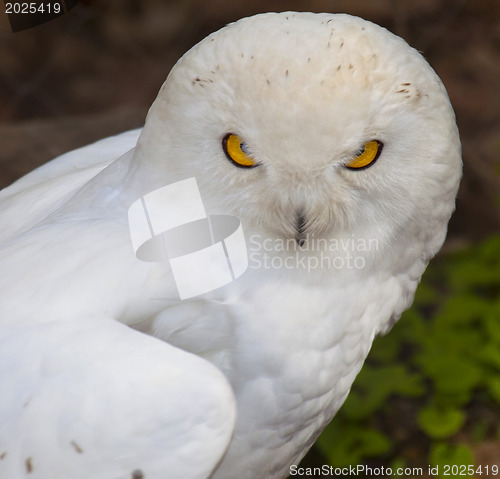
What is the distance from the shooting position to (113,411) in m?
1.01

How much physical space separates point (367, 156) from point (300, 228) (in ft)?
0.48

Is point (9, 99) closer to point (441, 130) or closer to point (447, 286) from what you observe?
point (447, 286)

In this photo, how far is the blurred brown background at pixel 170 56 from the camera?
→ 8.75 ft

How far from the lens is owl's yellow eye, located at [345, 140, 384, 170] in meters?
1.10

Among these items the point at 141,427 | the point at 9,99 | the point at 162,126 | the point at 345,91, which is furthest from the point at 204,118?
the point at 9,99

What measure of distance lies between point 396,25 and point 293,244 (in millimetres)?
1636

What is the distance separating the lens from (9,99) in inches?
110

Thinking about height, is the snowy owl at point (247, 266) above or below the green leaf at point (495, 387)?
above

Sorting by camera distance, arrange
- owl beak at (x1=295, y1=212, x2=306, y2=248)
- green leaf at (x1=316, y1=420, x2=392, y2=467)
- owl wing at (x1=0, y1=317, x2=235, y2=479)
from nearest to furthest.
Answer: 1. owl wing at (x1=0, y1=317, x2=235, y2=479)
2. owl beak at (x1=295, y1=212, x2=306, y2=248)
3. green leaf at (x1=316, y1=420, x2=392, y2=467)

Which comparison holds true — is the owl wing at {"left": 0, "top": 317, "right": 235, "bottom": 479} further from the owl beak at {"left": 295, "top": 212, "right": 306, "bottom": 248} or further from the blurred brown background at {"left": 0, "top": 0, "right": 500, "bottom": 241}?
the blurred brown background at {"left": 0, "top": 0, "right": 500, "bottom": 241}

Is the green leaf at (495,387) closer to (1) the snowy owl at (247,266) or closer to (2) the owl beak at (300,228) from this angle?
(1) the snowy owl at (247,266)

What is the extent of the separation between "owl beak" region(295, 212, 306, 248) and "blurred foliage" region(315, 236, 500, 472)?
0.89m
